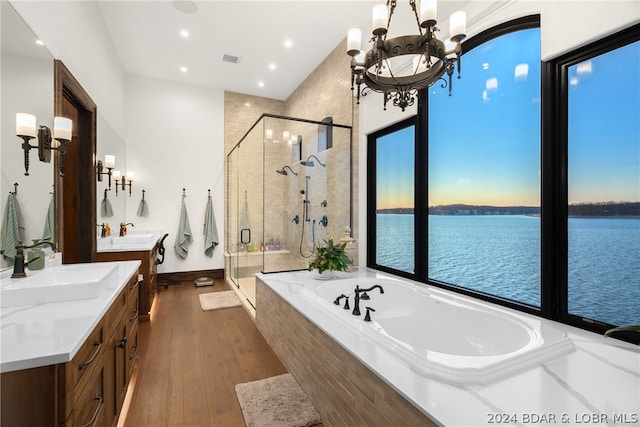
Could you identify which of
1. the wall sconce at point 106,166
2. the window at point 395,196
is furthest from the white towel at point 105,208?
the window at point 395,196

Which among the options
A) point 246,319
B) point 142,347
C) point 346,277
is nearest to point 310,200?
point 346,277

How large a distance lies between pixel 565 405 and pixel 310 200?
3075mm

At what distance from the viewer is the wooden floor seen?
6.19ft

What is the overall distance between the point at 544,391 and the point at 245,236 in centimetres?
371

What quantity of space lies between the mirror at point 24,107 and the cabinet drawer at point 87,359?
794 mm

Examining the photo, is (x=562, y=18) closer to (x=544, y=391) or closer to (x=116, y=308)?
(x=544, y=391)

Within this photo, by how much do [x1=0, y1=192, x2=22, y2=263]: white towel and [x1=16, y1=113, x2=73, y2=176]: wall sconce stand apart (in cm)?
21

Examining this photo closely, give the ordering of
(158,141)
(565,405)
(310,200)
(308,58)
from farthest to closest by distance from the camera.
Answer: (158,141) < (308,58) < (310,200) < (565,405)

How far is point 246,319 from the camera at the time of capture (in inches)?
139

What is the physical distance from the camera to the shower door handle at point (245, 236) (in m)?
4.16

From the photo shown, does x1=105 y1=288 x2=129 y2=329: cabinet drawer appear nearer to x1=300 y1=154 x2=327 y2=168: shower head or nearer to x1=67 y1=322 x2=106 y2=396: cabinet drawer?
x1=67 y1=322 x2=106 y2=396: cabinet drawer

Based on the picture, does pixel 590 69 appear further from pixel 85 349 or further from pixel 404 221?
pixel 85 349

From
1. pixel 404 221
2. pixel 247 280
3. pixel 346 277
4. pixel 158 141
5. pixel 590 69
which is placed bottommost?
pixel 247 280

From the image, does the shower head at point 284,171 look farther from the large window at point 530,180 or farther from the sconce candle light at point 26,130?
the sconce candle light at point 26,130
